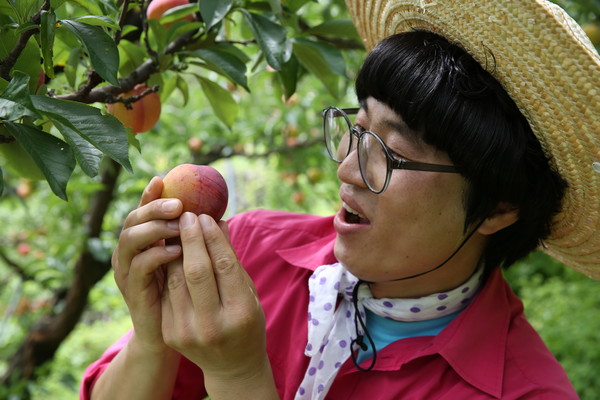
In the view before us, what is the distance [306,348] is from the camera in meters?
1.18

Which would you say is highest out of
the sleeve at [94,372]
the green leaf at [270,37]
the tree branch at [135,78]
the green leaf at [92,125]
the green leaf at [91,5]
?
the green leaf at [91,5]

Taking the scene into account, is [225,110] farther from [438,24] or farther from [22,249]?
[22,249]

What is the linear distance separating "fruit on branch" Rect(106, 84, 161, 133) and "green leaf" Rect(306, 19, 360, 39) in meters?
0.36

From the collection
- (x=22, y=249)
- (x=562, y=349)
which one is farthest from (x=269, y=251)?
(x=562, y=349)

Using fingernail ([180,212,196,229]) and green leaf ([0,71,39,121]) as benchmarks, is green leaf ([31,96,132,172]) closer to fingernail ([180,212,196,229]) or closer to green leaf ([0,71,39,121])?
green leaf ([0,71,39,121])

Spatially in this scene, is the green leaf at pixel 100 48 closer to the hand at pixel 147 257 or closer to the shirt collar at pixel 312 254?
the hand at pixel 147 257

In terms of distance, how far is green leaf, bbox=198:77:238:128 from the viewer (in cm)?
131

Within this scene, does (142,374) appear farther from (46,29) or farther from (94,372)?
(46,29)

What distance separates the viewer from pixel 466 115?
1.01 meters

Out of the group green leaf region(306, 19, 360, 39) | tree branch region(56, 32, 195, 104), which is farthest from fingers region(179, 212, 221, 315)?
green leaf region(306, 19, 360, 39)

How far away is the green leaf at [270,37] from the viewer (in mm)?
1089

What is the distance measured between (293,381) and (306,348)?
68 millimetres

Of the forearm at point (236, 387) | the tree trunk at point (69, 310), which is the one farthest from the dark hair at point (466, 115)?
the tree trunk at point (69, 310)

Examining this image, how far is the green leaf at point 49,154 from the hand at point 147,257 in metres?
0.18
